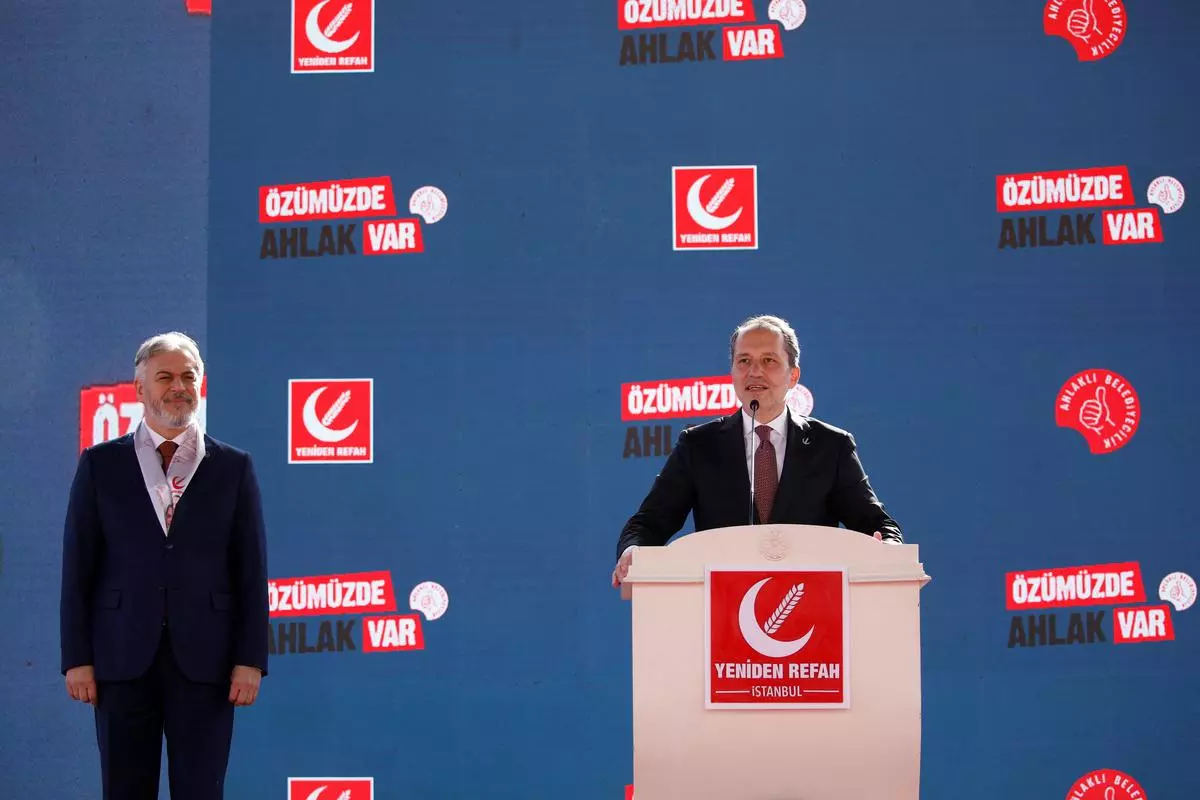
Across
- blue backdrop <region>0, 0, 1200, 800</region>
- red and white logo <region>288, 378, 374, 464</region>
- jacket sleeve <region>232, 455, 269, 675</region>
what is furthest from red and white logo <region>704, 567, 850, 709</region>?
red and white logo <region>288, 378, 374, 464</region>

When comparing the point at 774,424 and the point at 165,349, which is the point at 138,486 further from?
the point at 774,424

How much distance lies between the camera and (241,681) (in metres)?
2.44

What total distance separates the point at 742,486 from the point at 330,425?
1737 millimetres

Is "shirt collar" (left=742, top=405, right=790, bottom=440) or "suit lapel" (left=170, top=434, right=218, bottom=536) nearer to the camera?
"shirt collar" (left=742, top=405, right=790, bottom=440)

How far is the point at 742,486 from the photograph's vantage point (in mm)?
2305

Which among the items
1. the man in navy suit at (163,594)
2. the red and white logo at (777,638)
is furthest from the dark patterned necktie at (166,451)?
the red and white logo at (777,638)

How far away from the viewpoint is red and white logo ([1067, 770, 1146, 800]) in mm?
3510

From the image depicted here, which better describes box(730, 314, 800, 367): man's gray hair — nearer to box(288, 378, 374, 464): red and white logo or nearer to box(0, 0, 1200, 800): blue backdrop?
box(0, 0, 1200, 800): blue backdrop

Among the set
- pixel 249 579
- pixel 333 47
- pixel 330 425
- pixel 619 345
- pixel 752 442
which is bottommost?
pixel 249 579

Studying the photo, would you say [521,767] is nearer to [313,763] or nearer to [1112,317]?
[313,763]

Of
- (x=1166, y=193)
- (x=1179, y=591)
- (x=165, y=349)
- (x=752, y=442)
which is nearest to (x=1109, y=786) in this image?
(x=1179, y=591)

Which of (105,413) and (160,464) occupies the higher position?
(105,413)

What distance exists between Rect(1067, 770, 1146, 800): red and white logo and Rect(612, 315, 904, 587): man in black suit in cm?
176

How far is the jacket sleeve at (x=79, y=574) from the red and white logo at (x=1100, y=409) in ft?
9.05
